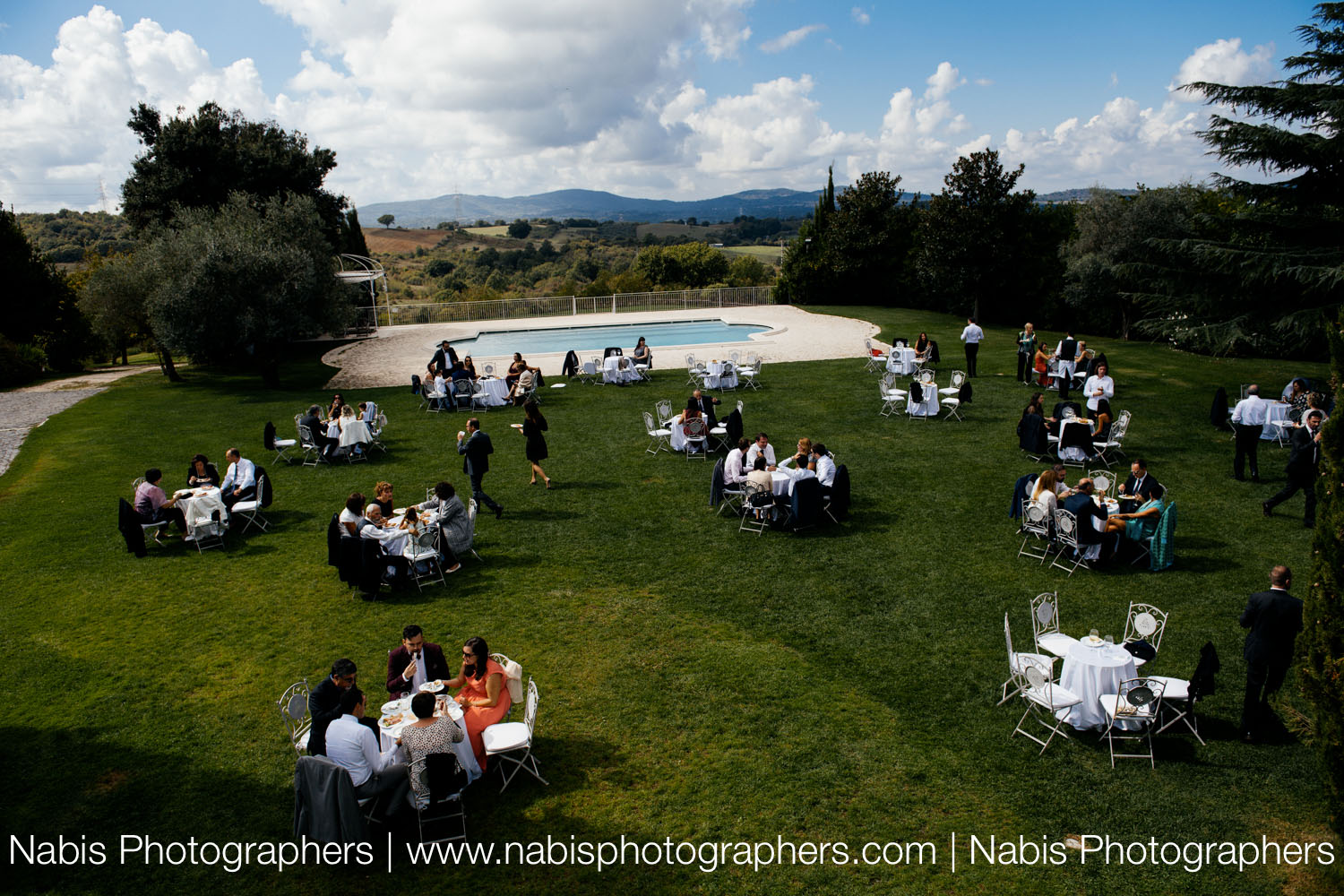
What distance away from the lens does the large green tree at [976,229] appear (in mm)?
31484

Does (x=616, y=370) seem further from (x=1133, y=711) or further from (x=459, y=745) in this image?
(x=1133, y=711)

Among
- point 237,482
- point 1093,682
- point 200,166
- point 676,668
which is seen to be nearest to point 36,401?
point 200,166

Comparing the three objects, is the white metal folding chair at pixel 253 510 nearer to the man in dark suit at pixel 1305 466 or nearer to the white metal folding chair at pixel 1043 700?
the white metal folding chair at pixel 1043 700

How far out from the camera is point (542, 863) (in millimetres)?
5617

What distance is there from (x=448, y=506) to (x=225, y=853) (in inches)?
211

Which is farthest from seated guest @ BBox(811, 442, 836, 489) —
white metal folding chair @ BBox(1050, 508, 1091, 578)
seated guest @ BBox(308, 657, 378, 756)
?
seated guest @ BBox(308, 657, 378, 756)

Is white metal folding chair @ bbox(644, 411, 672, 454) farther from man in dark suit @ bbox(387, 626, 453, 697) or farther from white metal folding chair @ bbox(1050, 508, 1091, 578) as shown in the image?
man in dark suit @ bbox(387, 626, 453, 697)

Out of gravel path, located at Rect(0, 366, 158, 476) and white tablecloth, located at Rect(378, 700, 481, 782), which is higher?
gravel path, located at Rect(0, 366, 158, 476)

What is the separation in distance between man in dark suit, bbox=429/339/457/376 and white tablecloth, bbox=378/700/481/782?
50.4ft

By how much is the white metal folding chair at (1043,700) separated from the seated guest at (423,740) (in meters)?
4.99

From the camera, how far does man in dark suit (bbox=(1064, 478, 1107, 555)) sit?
992cm

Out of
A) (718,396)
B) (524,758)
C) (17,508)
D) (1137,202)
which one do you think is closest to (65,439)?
(17,508)

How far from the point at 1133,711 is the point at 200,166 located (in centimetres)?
3588

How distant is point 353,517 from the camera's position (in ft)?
33.6
